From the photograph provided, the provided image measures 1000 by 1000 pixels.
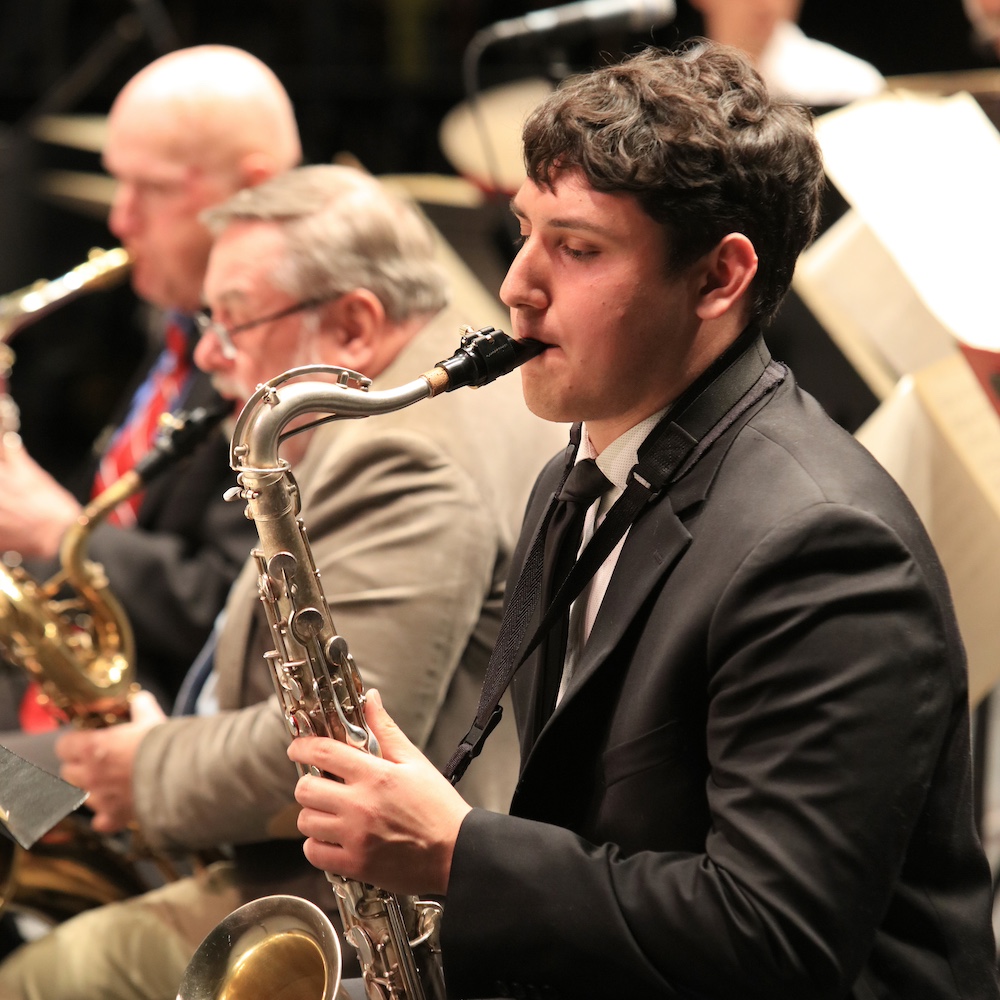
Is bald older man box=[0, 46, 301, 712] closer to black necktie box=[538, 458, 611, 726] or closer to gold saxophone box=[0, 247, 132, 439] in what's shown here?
gold saxophone box=[0, 247, 132, 439]

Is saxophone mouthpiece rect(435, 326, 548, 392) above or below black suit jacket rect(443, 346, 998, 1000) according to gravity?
above

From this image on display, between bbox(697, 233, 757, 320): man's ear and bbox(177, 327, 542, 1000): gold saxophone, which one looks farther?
bbox(177, 327, 542, 1000): gold saxophone

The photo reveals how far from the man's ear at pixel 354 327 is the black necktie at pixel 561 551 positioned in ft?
2.74

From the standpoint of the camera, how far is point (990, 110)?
2686mm

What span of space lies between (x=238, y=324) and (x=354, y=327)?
0.22 meters

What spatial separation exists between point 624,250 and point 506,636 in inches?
21.2

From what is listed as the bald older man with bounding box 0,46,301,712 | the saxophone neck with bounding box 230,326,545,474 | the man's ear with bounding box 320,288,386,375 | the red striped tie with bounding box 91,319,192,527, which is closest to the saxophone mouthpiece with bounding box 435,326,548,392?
the saxophone neck with bounding box 230,326,545,474

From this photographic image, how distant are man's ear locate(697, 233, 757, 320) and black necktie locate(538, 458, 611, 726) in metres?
0.26

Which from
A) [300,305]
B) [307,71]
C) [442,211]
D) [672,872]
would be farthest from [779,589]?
[307,71]

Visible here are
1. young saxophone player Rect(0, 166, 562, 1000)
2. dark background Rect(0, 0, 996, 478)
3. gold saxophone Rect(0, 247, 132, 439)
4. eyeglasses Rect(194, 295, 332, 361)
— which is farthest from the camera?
dark background Rect(0, 0, 996, 478)

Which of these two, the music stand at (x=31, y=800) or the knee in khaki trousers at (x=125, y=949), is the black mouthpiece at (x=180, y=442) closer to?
the knee in khaki trousers at (x=125, y=949)

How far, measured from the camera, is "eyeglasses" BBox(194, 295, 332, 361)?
2447mm

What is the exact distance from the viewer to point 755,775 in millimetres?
1312

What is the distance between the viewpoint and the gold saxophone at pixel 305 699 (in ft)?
5.44
